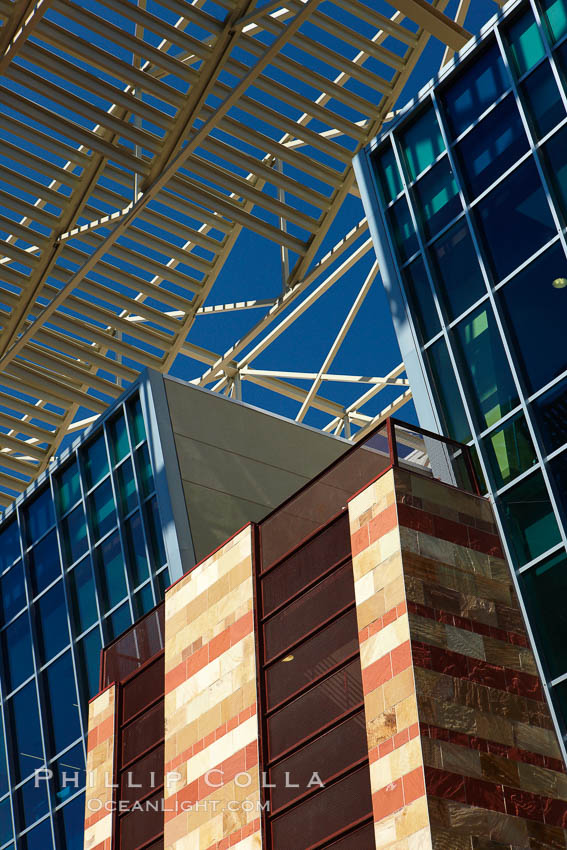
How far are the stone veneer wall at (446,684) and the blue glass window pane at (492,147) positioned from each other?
18.5 ft

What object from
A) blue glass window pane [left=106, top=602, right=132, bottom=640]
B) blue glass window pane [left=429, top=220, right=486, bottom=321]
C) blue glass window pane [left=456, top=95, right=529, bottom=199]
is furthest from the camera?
blue glass window pane [left=106, top=602, right=132, bottom=640]

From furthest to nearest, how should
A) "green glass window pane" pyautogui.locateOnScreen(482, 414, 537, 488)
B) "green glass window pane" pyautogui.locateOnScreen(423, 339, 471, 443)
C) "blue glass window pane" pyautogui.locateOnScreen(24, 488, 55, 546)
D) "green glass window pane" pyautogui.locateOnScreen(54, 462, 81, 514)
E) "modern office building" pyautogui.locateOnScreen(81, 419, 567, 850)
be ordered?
"blue glass window pane" pyautogui.locateOnScreen(24, 488, 55, 546) → "green glass window pane" pyautogui.locateOnScreen(54, 462, 81, 514) → "green glass window pane" pyautogui.locateOnScreen(423, 339, 471, 443) → "green glass window pane" pyautogui.locateOnScreen(482, 414, 537, 488) → "modern office building" pyautogui.locateOnScreen(81, 419, 567, 850)

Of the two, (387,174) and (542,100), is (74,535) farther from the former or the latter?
(542,100)

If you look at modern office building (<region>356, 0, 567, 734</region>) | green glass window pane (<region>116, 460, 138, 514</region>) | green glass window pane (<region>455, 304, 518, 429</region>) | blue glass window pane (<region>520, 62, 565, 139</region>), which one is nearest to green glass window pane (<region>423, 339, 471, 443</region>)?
modern office building (<region>356, 0, 567, 734</region>)

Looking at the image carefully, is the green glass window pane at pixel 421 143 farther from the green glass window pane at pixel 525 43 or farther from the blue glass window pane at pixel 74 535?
the blue glass window pane at pixel 74 535

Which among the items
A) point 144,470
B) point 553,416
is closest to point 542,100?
point 553,416

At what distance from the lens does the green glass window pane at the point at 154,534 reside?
26.2m

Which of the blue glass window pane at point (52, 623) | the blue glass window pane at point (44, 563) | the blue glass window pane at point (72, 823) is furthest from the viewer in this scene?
the blue glass window pane at point (44, 563)

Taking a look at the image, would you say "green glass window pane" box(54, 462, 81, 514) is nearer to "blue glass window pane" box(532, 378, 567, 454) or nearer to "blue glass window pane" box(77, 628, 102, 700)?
"blue glass window pane" box(77, 628, 102, 700)

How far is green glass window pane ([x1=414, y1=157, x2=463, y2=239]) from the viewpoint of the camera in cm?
2088

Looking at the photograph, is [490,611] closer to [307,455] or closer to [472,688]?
[472,688]

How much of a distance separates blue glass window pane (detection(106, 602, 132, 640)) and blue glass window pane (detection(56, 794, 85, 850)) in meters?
3.39

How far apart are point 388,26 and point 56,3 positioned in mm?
7552

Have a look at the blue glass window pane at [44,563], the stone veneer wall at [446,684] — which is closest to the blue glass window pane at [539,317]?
the stone veneer wall at [446,684]
